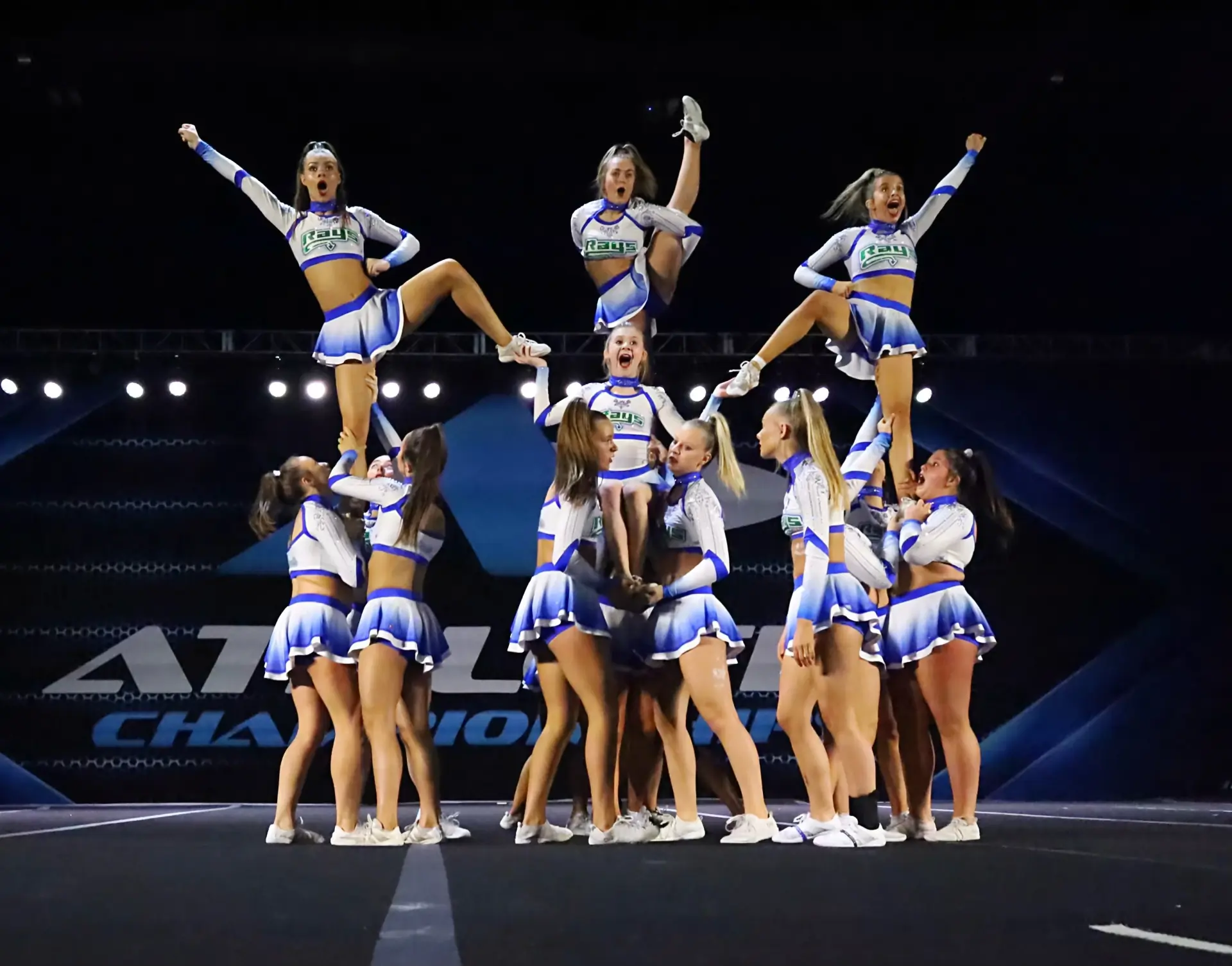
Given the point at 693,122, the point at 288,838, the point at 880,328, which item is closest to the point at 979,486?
the point at 880,328

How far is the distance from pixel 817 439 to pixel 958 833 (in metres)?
1.64

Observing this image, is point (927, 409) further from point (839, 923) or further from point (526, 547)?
point (839, 923)

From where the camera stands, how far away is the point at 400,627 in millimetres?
4977

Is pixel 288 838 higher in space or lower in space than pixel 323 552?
lower

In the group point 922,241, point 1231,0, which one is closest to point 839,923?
point 1231,0

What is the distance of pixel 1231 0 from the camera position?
20.9ft

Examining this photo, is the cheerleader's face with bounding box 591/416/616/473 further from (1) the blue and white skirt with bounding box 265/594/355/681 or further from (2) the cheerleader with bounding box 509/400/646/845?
(1) the blue and white skirt with bounding box 265/594/355/681

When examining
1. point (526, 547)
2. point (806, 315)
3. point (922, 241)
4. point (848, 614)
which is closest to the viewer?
point (848, 614)

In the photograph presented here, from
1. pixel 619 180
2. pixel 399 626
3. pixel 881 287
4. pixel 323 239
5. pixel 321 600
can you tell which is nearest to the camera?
pixel 399 626

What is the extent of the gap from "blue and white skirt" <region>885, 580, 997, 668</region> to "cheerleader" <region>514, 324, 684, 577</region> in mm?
1064

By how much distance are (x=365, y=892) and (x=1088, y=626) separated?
7.49 meters

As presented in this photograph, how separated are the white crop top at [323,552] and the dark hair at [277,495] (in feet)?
0.47

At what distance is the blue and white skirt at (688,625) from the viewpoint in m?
4.86

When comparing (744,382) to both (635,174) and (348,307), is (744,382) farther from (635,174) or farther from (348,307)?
(348,307)
